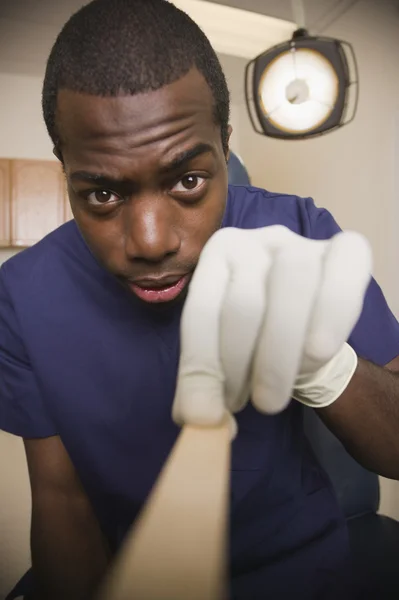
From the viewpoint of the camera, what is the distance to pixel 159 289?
56cm

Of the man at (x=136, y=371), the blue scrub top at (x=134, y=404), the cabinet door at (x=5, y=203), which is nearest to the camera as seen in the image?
the man at (x=136, y=371)

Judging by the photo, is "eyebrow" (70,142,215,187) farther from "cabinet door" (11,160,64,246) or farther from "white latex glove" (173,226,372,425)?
"cabinet door" (11,160,64,246)

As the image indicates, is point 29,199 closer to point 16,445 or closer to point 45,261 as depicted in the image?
point 16,445

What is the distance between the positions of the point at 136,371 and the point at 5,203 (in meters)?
2.47

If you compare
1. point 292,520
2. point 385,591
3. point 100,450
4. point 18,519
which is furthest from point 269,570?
point 18,519

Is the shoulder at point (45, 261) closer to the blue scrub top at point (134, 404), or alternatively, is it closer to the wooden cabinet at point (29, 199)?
the blue scrub top at point (134, 404)

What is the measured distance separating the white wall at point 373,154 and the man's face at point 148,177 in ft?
5.21

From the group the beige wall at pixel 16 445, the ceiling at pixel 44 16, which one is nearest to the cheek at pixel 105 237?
the beige wall at pixel 16 445

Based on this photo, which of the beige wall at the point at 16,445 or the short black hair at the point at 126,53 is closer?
the short black hair at the point at 126,53

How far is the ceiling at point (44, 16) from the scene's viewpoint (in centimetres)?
195

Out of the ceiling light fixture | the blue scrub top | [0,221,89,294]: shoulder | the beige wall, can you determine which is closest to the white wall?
the ceiling light fixture

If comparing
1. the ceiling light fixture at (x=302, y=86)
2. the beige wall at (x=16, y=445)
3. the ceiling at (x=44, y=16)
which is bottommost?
the beige wall at (x=16, y=445)

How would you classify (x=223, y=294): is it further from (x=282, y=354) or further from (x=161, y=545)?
(x=161, y=545)

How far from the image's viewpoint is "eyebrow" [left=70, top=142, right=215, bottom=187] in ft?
1.63
